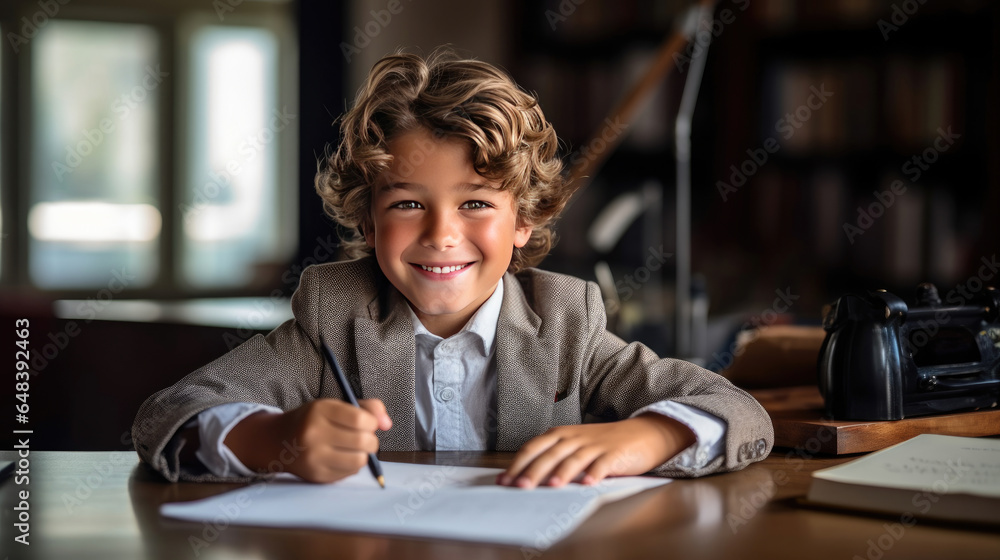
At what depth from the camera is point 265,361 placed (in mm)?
1095

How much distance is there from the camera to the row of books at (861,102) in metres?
3.03

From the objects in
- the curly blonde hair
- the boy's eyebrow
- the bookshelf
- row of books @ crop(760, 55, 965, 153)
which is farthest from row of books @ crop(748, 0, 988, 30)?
the boy's eyebrow

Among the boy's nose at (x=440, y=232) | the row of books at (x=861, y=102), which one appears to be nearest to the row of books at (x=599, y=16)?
the row of books at (x=861, y=102)

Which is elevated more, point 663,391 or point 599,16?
point 599,16

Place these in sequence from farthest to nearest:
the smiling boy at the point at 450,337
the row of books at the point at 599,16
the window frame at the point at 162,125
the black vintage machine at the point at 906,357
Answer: the window frame at the point at 162,125, the row of books at the point at 599,16, the black vintage machine at the point at 906,357, the smiling boy at the point at 450,337

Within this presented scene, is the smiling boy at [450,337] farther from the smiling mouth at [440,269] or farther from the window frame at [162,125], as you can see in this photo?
the window frame at [162,125]

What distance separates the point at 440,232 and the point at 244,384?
28cm

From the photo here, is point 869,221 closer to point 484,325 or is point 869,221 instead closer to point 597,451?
point 484,325

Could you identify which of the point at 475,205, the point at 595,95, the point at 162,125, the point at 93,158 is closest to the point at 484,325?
the point at 475,205

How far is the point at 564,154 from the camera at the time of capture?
164 inches

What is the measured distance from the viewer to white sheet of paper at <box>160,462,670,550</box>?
69 cm

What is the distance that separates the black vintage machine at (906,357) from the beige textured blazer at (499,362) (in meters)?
0.13

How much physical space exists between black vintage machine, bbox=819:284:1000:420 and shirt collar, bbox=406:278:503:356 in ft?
1.32

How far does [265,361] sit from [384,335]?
5.7 inches
